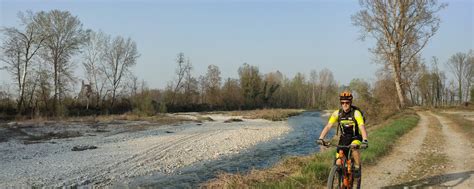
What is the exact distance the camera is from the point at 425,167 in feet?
34.4

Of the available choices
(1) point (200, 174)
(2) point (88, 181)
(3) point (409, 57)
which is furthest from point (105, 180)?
(3) point (409, 57)

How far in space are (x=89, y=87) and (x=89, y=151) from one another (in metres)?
38.8

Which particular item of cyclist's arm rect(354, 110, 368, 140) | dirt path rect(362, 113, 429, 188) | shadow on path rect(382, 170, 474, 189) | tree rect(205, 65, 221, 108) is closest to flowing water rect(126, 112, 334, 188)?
dirt path rect(362, 113, 429, 188)

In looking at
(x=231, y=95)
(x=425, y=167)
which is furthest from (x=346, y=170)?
(x=231, y=95)

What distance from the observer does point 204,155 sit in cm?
1827

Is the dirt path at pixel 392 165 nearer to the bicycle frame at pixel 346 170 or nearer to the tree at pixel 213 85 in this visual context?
the bicycle frame at pixel 346 170

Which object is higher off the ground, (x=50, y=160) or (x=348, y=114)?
(x=348, y=114)

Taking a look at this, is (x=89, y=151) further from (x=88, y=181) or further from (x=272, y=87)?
(x=272, y=87)

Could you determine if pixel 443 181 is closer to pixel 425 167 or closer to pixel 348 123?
pixel 425 167

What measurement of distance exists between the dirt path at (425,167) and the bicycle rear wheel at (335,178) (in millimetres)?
1954

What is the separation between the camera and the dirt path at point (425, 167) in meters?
8.64

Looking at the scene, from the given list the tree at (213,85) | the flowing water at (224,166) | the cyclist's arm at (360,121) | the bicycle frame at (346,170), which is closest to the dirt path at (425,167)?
the bicycle frame at (346,170)

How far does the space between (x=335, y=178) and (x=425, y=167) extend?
5.09 meters

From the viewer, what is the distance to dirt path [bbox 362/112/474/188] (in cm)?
864
